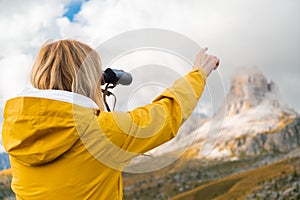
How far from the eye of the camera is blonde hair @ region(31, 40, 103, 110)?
2.80 m

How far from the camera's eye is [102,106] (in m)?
2.91

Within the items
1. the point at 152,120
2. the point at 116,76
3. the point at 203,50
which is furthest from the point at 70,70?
the point at 203,50

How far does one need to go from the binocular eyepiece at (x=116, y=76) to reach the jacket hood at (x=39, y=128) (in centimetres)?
52

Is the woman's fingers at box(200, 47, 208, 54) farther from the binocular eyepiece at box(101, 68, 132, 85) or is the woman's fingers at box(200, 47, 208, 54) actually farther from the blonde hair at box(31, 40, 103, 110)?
the blonde hair at box(31, 40, 103, 110)

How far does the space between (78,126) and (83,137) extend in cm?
9

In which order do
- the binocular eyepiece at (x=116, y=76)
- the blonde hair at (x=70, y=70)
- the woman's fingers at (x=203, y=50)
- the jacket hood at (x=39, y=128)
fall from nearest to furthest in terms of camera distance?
1. the jacket hood at (x=39, y=128)
2. the blonde hair at (x=70, y=70)
3. the woman's fingers at (x=203, y=50)
4. the binocular eyepiece at (x=116, y=76)

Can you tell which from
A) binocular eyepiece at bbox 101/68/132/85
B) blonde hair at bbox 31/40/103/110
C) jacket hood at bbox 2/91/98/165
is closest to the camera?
jacket hood at bbox 2/91/98/165

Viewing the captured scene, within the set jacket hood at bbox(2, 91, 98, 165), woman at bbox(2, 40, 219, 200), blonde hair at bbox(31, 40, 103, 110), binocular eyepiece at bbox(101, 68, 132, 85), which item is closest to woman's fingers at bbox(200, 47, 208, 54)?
woman at bbox(2, 40, 219, 200)

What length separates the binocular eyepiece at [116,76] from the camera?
3111 mm

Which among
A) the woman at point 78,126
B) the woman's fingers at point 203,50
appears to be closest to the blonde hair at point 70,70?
the woman at point 78,126

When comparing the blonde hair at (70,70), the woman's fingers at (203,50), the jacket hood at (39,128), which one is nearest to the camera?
the jacket hood at (39,128)

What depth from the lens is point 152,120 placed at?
2.67 metres

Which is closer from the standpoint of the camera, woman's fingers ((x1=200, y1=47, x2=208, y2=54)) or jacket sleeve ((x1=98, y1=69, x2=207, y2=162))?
jacket sleeve ((x1=98, y1=69, x2=207, y2=162))

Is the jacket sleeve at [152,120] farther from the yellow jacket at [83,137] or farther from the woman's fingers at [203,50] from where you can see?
the woman's fingers at [203,50]
